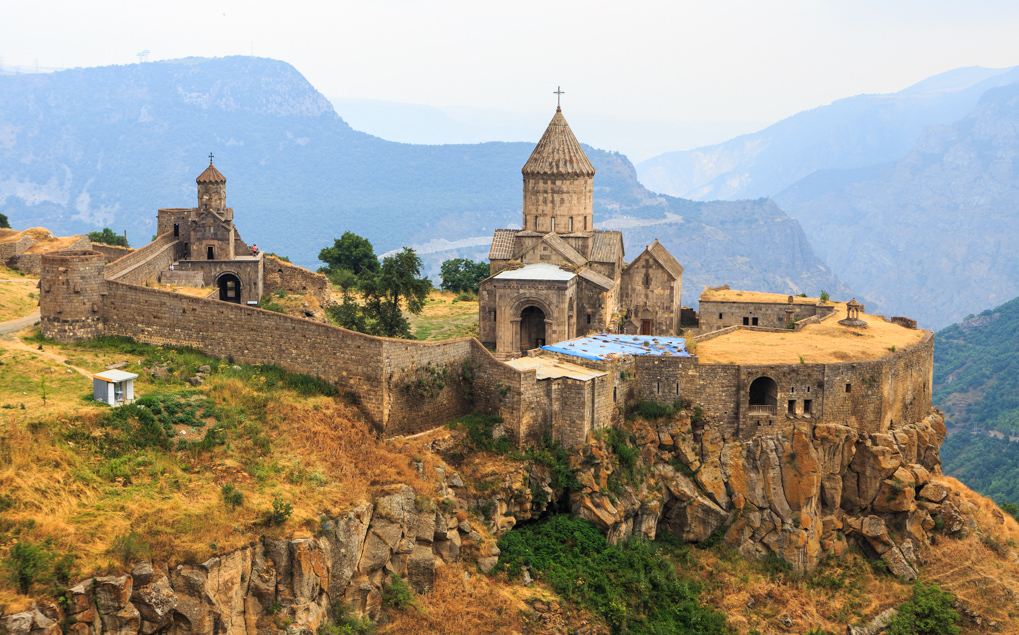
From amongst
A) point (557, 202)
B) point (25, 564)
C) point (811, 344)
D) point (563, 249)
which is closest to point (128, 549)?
point (25, 564)

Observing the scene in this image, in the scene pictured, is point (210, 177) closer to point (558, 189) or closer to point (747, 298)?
point (558, 189)

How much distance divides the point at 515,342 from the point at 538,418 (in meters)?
10.1

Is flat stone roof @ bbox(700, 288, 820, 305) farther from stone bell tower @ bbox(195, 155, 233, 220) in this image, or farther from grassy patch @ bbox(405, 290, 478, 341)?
stone bell tower @ bbox(195, 155, 233, 220)

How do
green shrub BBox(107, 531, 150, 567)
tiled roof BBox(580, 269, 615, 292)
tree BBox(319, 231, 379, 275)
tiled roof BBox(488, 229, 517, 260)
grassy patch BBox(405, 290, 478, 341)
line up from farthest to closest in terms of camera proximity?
tree BBox(319, 231, 379, 275), tiled roof BBox(488, 229, 517, 260), grassy patch BBox(405, 290, 478, 341), tiled roof BBox(580, 269, 615, 292), green shrub BBox(107, 531, 150, 567)

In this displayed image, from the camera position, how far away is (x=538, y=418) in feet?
94.1

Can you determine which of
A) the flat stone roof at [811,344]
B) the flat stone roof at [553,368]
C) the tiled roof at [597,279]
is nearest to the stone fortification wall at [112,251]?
the tiled roof at [597,279]

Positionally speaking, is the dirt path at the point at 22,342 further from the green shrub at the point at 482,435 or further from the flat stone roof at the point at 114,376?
the green shrub at the point at 482,435

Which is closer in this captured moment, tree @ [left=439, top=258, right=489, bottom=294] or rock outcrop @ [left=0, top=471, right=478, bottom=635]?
rock outcrop @ [left=0, top=471, right=478, bottom=635]

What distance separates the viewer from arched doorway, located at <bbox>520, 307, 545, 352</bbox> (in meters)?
39.5

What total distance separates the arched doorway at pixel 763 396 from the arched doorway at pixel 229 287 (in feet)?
63.3

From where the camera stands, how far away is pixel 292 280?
41.0 metres

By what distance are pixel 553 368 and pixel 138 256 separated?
14.8m

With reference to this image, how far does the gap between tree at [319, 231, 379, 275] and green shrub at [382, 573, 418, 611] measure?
30.7 metres

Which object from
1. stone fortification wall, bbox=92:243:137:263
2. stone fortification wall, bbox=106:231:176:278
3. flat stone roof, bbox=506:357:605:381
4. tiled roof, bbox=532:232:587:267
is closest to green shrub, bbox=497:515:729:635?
flat stone roof, bbox=506:357:605:381
